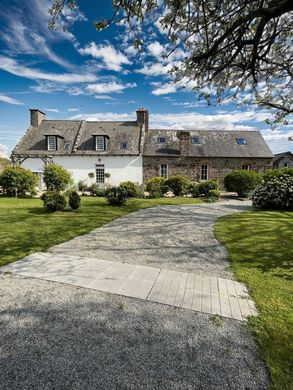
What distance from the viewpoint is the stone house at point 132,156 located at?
22672mm

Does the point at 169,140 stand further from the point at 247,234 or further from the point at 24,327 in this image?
the point at 24,327

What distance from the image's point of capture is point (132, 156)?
22.7 m

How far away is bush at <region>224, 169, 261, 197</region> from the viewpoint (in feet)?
57.9

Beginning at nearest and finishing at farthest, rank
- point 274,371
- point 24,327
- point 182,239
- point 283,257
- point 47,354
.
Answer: point 274,371 → point 47,354 → point 24,327 → point 283,257 → point 182,239

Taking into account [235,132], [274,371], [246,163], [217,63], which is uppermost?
[235,132]

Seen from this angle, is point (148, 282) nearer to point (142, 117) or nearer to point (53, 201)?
point (53, 201)

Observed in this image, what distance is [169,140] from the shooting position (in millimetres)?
24047

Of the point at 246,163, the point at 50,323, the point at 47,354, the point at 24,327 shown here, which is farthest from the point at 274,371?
the point at 246,163

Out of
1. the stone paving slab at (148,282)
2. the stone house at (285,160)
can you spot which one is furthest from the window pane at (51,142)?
the stone house at (285,160)

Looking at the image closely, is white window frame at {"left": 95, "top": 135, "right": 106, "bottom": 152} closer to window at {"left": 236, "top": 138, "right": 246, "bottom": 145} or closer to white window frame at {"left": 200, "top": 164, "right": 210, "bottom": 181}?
white window frame at {"left": 200, "top": 164, "right": 210, "bottom": 181}

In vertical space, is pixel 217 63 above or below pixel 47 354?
above

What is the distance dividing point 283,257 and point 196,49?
661 centimetres

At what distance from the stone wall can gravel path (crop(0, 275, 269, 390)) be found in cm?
1976

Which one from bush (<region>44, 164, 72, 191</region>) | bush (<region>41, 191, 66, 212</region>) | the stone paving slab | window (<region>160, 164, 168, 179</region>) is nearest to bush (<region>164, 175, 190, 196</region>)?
window (<region>160, 164, 168, 179</region>)
